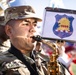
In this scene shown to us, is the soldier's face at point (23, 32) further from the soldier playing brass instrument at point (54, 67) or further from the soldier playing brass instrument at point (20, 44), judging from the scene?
the soldier playing brass instrument at point (54, 67)

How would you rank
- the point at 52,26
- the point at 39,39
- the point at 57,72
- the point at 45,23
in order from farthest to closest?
1. the point at 52,26
2. the point at 45,23
3. the point at 57,72
4. the point at 39,39

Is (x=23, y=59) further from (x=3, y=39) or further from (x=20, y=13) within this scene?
(x=3, y=39)

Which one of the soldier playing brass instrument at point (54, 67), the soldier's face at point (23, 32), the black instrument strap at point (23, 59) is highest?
the soldier's face at point (23, 32)

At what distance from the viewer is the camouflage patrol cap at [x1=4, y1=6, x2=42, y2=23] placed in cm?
320

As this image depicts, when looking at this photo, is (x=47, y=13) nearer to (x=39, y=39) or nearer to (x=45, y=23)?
(x=45, y=23)

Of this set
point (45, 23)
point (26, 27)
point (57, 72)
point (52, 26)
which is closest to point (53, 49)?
point (57, 72)

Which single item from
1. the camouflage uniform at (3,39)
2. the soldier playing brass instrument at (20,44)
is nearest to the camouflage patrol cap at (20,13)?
the soldier playing brass instrument at (20,44)

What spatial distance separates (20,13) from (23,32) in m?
0.24

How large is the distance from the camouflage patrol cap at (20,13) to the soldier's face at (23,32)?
48 millimetres

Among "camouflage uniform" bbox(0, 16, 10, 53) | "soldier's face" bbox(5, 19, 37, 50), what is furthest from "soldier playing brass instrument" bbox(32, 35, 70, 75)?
"camouflage uniform" bbox(0, 16, 10, 53)

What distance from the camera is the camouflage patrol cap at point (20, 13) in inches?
126

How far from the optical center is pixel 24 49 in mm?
3137

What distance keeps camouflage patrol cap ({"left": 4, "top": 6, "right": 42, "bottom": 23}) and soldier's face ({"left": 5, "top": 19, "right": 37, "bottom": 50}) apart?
48 millimetres

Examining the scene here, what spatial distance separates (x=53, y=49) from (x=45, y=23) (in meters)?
4.80
